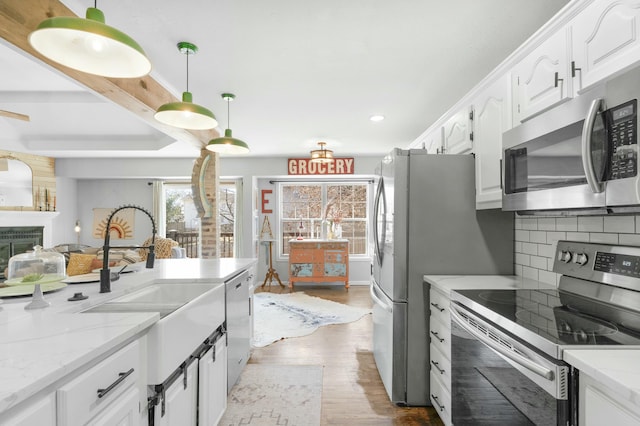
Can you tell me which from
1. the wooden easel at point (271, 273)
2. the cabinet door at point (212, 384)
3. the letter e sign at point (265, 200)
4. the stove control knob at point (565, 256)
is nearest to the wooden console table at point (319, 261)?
the wooden easel at point (271, 273)

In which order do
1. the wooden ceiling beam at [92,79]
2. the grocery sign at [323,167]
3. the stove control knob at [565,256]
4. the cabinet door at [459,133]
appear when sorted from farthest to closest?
1. the grocery sign at [323,167]
2. the cabinet door at [459,133]
3. the stove control knob at [565,256]
4. the wooden ceiling beam at [92,79]

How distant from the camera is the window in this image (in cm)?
622

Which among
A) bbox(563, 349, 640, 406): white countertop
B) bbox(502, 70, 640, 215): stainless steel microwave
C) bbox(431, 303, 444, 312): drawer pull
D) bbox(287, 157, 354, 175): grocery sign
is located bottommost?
bbox(431, 303, 444, 312): drawer pull

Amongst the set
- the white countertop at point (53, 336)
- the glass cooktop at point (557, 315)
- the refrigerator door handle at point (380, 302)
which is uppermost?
the white countertop at point (53, 336)

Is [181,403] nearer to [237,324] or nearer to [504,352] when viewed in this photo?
[237,324]

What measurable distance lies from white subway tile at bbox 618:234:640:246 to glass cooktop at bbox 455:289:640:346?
30 centimetres

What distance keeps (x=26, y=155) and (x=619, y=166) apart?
282 inches

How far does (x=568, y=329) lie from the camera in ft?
3.78

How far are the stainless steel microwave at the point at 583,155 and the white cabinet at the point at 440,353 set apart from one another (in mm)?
711

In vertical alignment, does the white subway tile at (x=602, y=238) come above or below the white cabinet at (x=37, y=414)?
above

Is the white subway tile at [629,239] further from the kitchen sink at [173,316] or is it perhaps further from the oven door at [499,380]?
the kitchen sink at [173,316]

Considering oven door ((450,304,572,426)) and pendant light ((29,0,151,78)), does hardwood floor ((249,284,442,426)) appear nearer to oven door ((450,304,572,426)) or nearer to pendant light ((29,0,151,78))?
oven door ((450,304,572,426))

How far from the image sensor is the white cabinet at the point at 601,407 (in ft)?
2.60

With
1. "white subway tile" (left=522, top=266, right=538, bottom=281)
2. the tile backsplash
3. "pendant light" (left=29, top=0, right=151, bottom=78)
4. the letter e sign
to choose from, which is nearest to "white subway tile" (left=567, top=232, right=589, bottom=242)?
the tile backsplash
